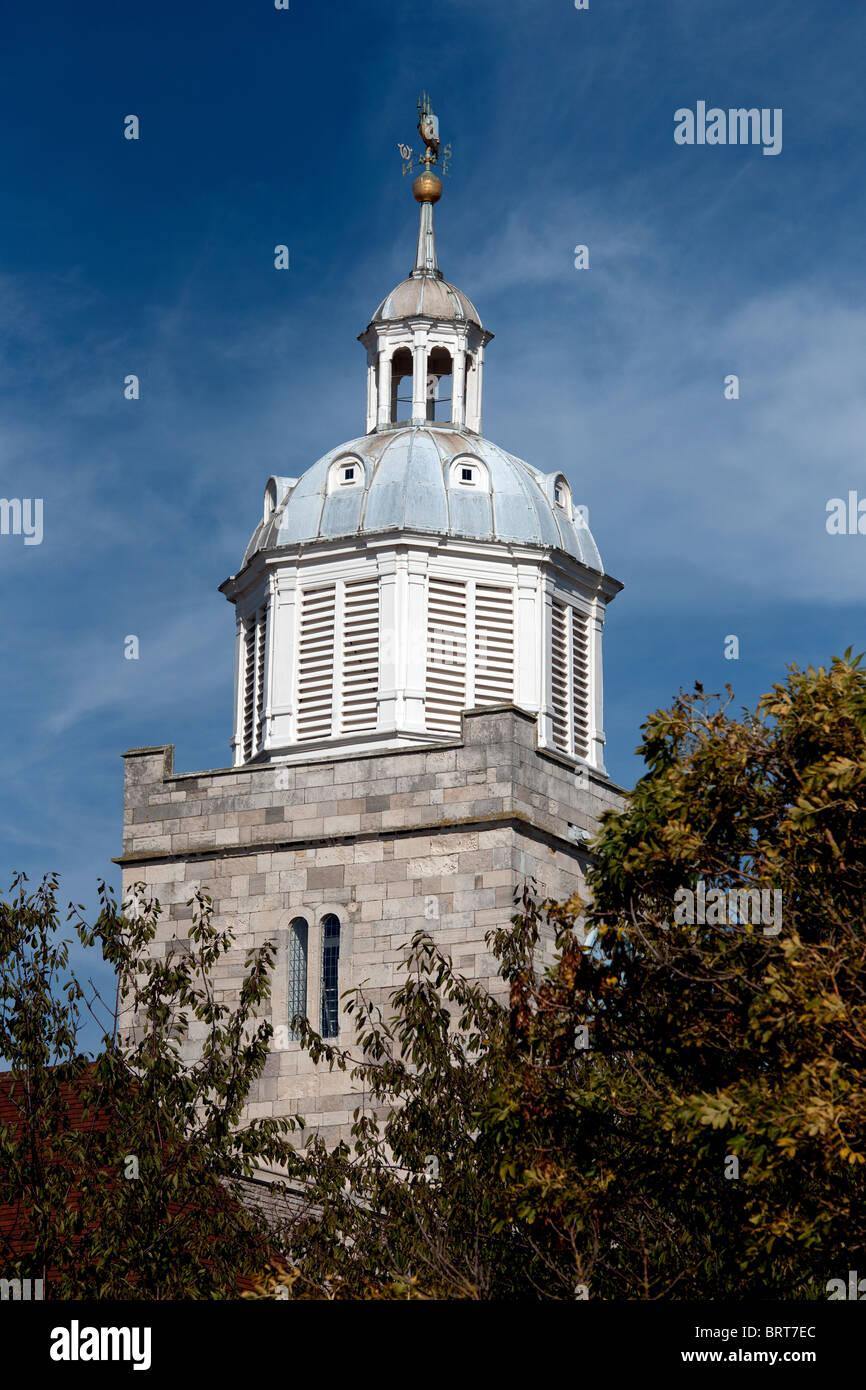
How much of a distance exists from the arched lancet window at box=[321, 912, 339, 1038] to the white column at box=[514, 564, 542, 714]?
530cm

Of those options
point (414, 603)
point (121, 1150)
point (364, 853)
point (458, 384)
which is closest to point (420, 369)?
point (458, 384)

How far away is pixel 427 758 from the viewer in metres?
41.1

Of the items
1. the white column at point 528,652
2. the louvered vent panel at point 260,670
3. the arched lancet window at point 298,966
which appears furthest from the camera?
the louvered vent panel at point 260,670

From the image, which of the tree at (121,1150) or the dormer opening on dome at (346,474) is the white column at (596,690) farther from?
the tree at (121,1150)

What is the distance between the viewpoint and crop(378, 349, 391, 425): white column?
155 ft

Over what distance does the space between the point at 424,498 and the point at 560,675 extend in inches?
157

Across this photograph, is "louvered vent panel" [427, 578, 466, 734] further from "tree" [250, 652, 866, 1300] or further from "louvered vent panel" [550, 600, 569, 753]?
"tree" [250, 652, 866, 1300]

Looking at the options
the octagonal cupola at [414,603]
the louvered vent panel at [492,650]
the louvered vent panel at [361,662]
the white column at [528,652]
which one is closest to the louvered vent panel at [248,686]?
the octagonal cupola at [414,603]

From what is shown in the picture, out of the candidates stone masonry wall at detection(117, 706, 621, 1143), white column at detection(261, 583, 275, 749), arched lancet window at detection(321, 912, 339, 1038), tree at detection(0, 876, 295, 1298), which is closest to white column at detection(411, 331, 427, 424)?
white column at detection(261, 583, 275, 749)

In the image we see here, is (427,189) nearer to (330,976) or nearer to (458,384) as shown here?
(458,384)

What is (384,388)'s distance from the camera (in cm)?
4728

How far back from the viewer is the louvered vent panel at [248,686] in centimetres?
4509

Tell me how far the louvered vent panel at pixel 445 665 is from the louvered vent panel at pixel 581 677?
265 centimetres
